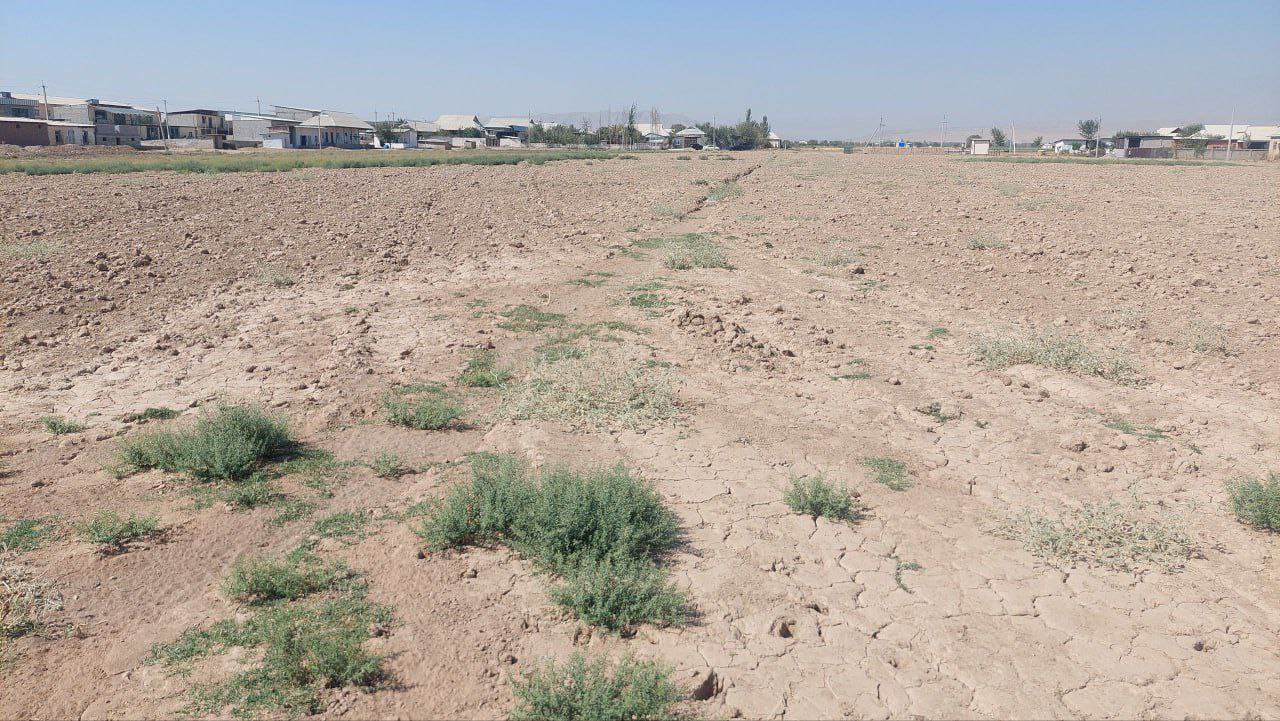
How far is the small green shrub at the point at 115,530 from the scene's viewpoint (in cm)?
463

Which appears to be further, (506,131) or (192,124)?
(506,131)

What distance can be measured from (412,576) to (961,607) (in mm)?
2929

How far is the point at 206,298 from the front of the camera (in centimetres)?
1034

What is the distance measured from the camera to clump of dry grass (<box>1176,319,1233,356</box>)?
8328 mm

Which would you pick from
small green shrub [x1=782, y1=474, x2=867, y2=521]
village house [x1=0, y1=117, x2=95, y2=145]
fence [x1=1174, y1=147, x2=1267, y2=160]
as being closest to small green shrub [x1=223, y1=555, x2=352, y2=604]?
small green shrub [x1=782, y1=474, x2=867, y2=521]

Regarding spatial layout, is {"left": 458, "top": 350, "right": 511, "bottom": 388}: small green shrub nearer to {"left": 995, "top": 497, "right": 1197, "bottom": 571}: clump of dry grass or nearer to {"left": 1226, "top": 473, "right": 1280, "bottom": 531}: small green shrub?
{"left": 995, "top": 497, "right": 1197, "bottom": 571}: clump of dry grass

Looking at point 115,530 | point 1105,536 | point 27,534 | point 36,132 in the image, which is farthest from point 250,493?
point 36,132

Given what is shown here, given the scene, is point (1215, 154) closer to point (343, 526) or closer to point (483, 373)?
point (483, 373)

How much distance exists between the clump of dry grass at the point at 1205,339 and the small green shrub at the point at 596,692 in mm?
7658

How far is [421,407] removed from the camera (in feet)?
22.2

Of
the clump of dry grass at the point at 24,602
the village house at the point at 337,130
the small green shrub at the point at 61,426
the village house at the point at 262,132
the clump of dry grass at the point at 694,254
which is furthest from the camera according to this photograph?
the village house at the point at 337,130

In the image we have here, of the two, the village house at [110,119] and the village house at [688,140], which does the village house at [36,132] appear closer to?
the village house at [110,119]

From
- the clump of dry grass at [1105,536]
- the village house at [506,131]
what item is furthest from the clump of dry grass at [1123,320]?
the village house at [506,131]

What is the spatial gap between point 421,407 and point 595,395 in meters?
1.47
